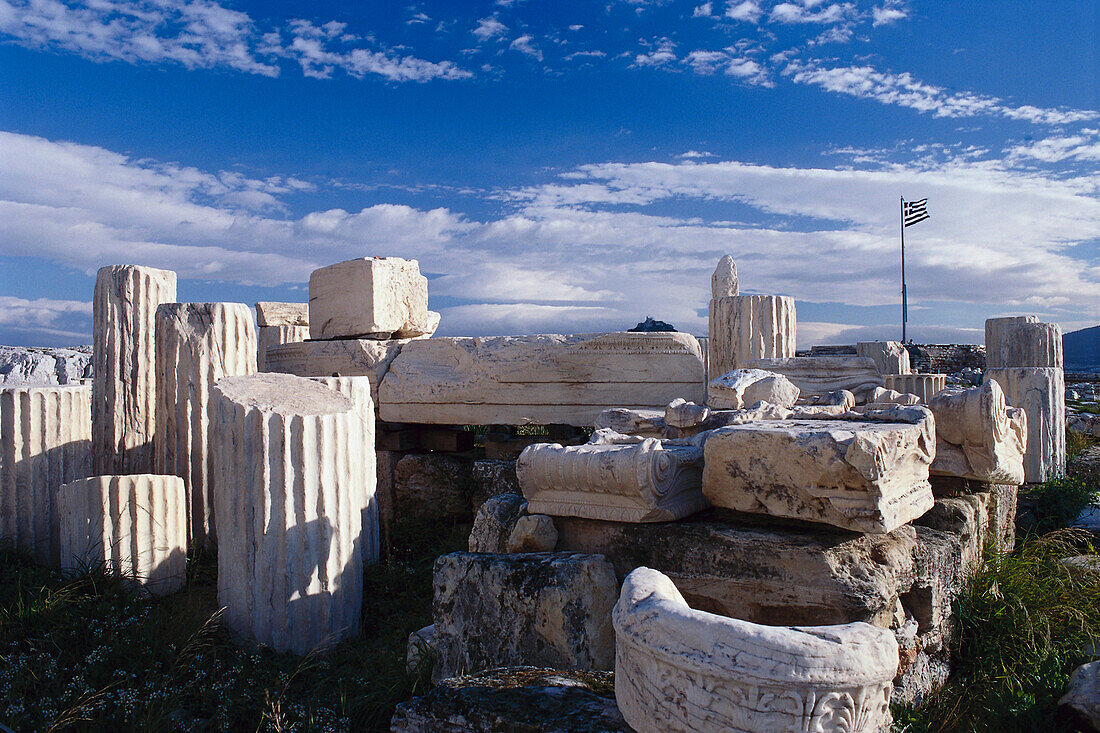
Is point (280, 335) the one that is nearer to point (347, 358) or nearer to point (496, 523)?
point (347, 358)

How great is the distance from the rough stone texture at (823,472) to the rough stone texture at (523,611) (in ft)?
1.90

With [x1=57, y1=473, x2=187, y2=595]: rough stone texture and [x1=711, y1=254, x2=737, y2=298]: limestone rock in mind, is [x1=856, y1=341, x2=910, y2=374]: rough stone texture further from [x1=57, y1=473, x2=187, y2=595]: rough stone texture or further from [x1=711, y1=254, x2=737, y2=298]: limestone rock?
[x1=57, y1=473, x2=187, y2=595]: rough stone texture

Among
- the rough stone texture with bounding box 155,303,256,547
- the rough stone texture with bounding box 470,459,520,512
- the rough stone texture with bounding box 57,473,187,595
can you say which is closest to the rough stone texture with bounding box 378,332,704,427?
the rough stone texture with bounding box 470,459,520,512

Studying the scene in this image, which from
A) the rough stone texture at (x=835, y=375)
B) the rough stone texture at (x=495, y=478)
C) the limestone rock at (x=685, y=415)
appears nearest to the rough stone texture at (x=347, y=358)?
the rough stone texture at (x=495, y=478)

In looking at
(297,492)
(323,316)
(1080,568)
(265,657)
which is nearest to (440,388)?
(323,316)

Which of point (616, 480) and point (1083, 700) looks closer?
point (1083, 700)

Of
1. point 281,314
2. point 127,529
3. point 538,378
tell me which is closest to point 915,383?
point 538,378

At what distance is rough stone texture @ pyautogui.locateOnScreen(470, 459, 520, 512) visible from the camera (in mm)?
4531

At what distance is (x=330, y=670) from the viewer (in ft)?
11.0

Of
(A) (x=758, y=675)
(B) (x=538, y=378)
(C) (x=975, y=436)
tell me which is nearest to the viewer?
(A) (x=758, y=675)

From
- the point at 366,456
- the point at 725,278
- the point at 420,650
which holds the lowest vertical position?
the point at 420,650

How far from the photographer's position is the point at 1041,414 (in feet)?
24.5

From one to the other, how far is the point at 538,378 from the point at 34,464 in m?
3.89

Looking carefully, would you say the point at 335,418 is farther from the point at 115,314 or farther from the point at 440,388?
the point at 115,314
